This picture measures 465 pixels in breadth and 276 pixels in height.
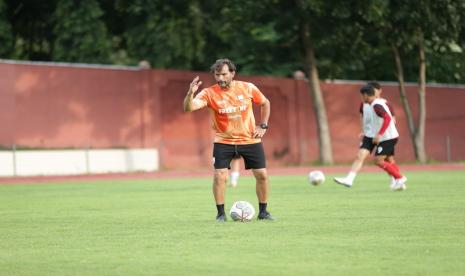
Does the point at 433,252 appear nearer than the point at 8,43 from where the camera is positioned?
Yes

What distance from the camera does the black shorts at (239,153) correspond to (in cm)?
1328

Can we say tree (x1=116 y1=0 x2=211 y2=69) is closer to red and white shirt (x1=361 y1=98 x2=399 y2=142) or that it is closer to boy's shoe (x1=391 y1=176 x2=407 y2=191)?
red and white shirt (x1=361 y1=98 x2=399 y2=142)

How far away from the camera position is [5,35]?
37.3 meters

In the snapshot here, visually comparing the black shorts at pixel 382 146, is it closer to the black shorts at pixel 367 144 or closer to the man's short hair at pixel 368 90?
the black shorts at pixel 367 144

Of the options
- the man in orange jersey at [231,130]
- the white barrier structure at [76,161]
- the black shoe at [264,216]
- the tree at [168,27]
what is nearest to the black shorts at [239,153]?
the man in orange jersey at [231,130]

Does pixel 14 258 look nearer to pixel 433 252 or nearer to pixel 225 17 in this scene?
pixel 433 252

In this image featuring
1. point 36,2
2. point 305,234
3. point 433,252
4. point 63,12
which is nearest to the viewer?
point 433,252

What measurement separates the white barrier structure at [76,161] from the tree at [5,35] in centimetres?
563

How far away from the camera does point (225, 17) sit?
37062 millimetres

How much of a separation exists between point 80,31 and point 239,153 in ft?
78.9

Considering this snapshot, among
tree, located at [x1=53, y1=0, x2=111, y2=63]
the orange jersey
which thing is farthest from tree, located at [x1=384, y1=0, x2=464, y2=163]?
the orange jersey

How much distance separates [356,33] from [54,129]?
11540 mm

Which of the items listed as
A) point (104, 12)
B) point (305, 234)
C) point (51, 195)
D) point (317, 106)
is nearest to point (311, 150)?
point (317, 106)

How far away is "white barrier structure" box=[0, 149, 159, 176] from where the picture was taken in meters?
33.0
